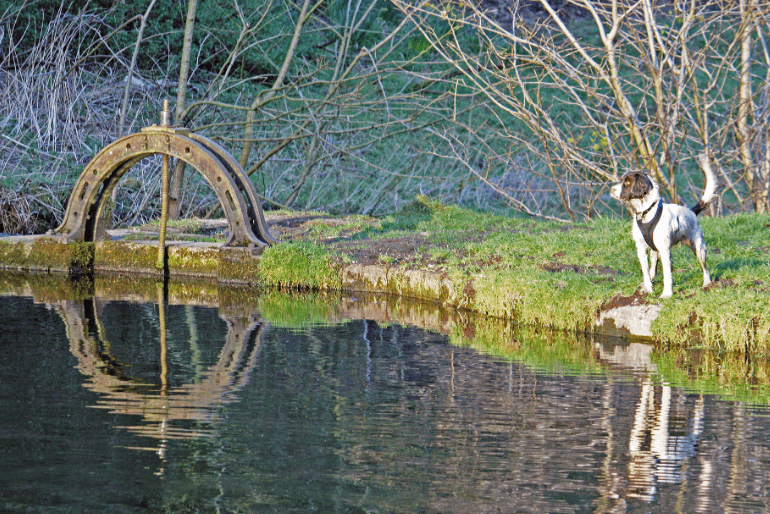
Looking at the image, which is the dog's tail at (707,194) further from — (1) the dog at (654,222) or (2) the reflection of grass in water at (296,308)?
(2) the reflection of grass in water at (296,308)

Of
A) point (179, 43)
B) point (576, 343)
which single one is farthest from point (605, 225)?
point (179, 43)

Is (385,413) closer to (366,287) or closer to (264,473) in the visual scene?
(264,473)

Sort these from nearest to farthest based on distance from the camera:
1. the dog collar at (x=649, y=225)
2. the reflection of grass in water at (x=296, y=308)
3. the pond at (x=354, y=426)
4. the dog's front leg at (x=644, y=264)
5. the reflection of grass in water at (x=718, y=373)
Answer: the pond at (x=354, y=426) < the reflection of grass in water at (x=718, y=373) < the dog collar at (x=649, y=225) < the dog's front leg at (x=644, y=264) < the reflection of grass in water at (x=296, y=308)

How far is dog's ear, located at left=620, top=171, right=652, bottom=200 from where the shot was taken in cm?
746

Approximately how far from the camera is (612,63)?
12078mm

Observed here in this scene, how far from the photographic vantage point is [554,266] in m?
9.59

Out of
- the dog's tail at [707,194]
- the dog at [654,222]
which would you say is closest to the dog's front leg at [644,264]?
the dog at [654,222]

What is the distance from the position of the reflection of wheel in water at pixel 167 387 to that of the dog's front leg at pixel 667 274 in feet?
11.1

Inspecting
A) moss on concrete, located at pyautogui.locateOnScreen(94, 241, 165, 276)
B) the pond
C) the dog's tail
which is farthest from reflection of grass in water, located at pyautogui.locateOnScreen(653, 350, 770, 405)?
moss on concrete, located at pyautogui.locateOnScreen(94, 241, 165, 276)

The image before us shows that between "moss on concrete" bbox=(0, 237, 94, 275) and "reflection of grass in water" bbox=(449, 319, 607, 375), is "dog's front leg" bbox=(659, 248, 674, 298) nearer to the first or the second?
"reflection of grass in water" bbox=(449, 319, 607, 375)

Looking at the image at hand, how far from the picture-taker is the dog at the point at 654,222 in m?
7.51

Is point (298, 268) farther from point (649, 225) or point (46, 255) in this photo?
point (649, 225)

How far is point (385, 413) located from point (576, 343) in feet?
9.11

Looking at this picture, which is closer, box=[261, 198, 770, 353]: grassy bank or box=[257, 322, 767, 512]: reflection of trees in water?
box=[257, 322, 767, 512]: reflection of trees in water
